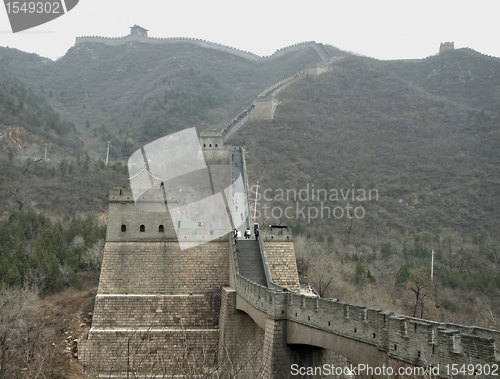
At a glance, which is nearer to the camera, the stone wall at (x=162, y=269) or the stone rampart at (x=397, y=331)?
the stone rampart at (x=397, y=331)

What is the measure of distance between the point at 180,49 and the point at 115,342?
12158 centimetres

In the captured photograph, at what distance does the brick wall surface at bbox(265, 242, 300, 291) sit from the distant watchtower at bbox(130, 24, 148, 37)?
417ft

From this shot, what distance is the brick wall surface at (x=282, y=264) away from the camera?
3198cm

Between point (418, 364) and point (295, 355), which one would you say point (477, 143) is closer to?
point (295, 355)

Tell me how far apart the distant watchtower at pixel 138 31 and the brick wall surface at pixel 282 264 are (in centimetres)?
12697

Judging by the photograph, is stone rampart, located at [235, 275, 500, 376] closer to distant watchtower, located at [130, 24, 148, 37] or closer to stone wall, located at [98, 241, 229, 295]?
stone wall, located at [98, 241, 229, 295]

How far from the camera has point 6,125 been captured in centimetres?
7775

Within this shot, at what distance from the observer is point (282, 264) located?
32.5 meters

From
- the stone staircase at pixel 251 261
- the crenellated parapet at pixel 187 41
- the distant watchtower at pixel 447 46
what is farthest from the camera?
the crenellated parapet at pixel 187 41

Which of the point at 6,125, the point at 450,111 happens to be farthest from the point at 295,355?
the point at 450,111

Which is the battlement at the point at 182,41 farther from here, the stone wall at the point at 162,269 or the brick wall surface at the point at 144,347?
the brick wall surface at the point at 144,347

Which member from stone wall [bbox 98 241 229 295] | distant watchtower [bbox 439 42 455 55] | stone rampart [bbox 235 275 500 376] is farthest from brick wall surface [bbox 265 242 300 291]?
distant watchtower [bbox 439 42 455 55]

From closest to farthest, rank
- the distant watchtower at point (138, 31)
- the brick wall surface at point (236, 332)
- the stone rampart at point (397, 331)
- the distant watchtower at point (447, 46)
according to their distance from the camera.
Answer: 1. the stone rampart at point (397, 331)
2. the brick wall surface at point (236, 332)
3. the distant watchtower at point (447, 46)
4. the distant watchtower at point (138, 31)

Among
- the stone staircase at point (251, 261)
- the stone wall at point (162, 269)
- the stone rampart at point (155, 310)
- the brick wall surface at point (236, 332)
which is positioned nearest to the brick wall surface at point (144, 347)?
the stone rampart at point (155, 310)
